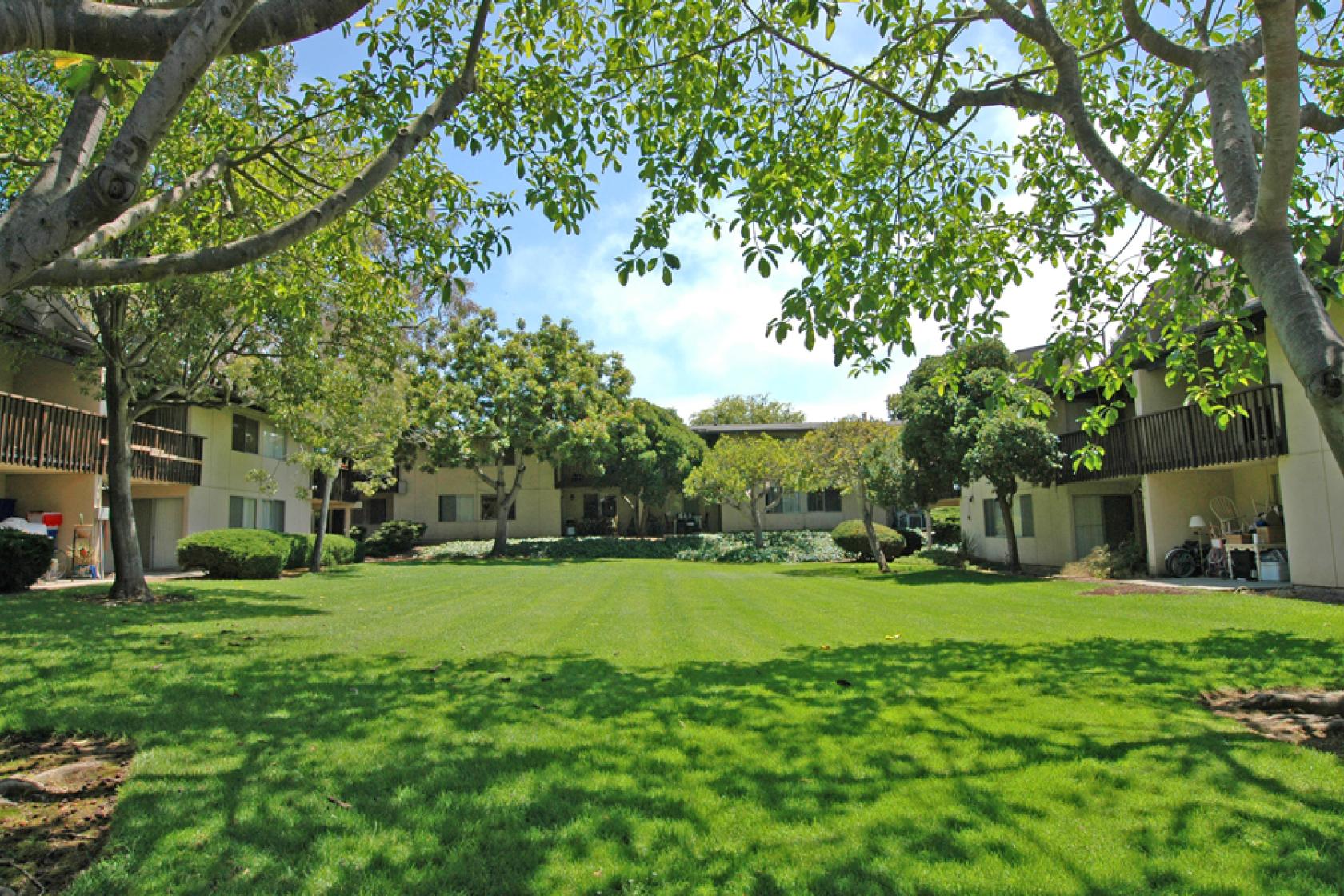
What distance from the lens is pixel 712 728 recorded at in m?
5.06

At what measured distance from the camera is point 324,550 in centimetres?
2709

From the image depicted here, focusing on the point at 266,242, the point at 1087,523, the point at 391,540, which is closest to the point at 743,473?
the point at 1087,523

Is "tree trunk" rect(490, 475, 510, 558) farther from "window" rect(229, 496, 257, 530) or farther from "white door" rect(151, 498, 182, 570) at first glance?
"white door" rect(151, 498, 182, 570)

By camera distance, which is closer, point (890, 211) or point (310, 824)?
point (310, 824)

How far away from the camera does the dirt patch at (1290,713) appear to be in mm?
4691

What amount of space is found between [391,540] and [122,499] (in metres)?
24.1

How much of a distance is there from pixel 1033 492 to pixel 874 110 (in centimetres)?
1885

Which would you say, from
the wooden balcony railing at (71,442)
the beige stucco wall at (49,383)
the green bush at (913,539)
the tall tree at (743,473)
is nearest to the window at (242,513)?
the wooden balcony railing at (71,442)

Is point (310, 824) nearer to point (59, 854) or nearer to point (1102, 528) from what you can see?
point (59, 854)

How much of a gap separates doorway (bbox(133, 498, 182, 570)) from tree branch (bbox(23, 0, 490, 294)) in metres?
23.6

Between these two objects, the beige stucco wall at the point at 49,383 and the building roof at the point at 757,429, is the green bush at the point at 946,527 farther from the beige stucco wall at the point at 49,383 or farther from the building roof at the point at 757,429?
the beige stucco wall at the point at 49,383

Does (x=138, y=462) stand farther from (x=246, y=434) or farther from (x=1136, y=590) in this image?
(x=1136, y=590)

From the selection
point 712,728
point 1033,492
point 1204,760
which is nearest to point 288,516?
point 1033,492

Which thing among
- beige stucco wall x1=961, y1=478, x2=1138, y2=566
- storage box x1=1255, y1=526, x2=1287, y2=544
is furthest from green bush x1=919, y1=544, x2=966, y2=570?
storage box x1=1255, y1=526, x2=1287, y2=544
